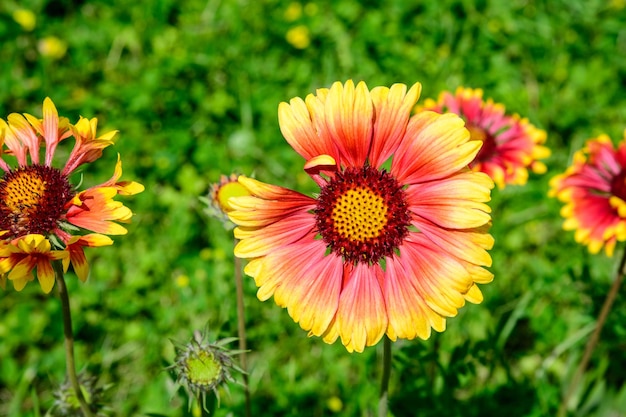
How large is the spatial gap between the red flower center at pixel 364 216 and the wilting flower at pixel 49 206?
0.55m

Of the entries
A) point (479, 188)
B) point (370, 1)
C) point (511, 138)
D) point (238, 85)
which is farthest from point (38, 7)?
point (479, 188)

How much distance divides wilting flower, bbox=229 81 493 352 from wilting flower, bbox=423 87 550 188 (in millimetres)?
884

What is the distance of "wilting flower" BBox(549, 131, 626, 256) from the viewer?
2340 mm

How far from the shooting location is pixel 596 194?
2.44 m

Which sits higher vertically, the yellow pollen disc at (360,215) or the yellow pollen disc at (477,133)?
the yellow pollen disc at (477,133)

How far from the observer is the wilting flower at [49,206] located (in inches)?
60.1

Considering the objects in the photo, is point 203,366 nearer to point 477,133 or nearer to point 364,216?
point 364,216

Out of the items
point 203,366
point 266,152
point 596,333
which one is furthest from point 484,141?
point 203,366

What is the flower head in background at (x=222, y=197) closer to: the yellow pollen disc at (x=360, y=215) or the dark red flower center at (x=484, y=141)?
the yellow pollen disc at (x=360, y=215)

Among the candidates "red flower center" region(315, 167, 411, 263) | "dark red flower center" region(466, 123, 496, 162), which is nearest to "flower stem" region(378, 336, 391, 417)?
"red flower center" region(315, 167, 411, 263)

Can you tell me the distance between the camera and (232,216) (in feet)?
5.17

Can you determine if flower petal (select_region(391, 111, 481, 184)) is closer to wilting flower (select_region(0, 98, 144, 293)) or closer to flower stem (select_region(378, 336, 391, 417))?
flower stem (select_region(378, 336, 391, 417))

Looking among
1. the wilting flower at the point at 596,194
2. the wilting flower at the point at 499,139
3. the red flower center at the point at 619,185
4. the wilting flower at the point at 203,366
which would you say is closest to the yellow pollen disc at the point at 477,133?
the wilting flower at the point at 499,139

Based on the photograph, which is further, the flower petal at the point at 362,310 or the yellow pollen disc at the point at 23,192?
the yellow pollen disc at the point at 23,192
